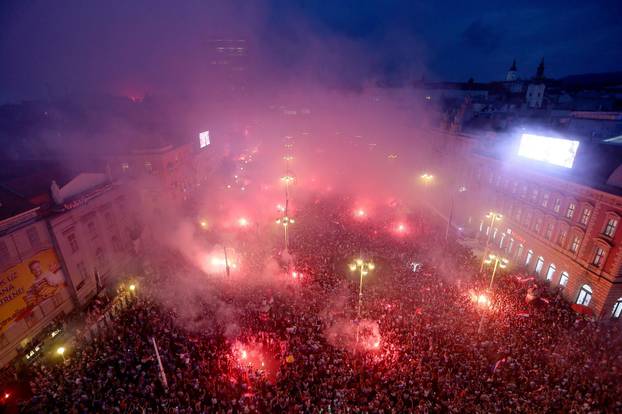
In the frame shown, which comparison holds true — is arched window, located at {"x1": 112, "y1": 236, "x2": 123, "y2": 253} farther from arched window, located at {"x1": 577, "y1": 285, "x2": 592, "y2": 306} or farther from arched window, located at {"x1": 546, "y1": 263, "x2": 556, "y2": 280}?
arched window, located at {"x1": 577, "y1": 285, "x2": 592, "y2": 306}

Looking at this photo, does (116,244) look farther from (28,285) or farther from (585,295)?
(585,295)

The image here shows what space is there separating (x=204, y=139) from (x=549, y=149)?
36.0 m

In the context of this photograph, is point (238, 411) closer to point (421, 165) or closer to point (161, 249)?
point (161, 249)

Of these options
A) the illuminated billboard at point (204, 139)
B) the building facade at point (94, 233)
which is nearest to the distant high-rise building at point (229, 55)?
the illuminated billboard at point (204, 139)

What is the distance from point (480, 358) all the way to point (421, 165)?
31.5 m

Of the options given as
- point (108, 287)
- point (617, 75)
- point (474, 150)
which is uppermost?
point (617, 75)

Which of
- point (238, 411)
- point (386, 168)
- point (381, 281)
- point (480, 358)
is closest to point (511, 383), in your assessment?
point (480, 358)

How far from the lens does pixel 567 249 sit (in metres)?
19.5

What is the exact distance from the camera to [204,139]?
41.9m

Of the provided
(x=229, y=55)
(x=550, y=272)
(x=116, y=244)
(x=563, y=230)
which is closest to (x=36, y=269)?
(x=116, y=244)

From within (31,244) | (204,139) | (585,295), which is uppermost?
(204,139)

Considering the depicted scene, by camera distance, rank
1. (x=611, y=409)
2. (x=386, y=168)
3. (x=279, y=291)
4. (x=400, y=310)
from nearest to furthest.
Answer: (x=611, y=409) → (x=400, y=310) → (x=279, y=291) → (x=386, y=168)

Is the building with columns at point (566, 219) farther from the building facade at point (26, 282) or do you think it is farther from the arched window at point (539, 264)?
the building facade at point (26, 282)

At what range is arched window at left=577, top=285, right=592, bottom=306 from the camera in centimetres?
1820
